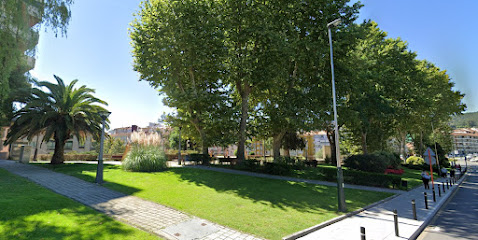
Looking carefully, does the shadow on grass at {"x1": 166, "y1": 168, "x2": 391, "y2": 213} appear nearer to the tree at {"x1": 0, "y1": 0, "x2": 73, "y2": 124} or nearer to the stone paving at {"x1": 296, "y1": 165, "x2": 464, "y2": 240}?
the stone paving at {"x1": 296, "y1": 165, "x2": 464, "y2": 240}

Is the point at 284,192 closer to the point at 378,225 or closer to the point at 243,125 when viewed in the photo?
the point at 378,225

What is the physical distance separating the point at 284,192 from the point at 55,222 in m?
10.2

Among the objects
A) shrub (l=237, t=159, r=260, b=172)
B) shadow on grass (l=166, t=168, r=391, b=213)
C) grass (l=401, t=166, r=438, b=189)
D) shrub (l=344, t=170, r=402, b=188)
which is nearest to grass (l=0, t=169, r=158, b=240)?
shadow on grass (l=166, t=168, r=391, b=213)

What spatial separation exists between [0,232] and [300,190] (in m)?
12.6

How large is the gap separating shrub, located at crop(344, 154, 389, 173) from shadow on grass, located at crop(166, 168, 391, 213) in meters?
10.1

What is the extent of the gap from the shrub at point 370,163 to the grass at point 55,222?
23.1m

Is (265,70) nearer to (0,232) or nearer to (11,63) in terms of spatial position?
(11,63)

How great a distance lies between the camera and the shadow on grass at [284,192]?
1082 centimetres

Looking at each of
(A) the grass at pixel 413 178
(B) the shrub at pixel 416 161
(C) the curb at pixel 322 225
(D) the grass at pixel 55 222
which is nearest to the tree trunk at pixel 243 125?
(C) the curb at pixel 322 225

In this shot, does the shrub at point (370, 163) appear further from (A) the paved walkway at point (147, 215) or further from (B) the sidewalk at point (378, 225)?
(A) the paved walkway at point (147, 215)

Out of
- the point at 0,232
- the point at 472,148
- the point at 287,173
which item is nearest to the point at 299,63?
the point at 287,173

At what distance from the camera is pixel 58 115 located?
68.1ft

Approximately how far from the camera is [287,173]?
18.6 m

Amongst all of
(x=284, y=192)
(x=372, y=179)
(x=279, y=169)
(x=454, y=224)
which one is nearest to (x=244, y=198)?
(x=284, y=192)
